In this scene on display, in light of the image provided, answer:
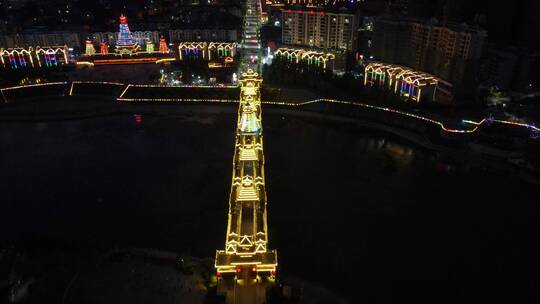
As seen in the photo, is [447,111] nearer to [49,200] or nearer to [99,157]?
[99,157]

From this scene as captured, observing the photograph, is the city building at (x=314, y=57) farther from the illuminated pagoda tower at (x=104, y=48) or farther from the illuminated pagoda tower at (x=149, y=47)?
the illuminated pagoda tower at (x=104, y=48)

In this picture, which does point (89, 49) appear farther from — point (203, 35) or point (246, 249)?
point (246, 249)

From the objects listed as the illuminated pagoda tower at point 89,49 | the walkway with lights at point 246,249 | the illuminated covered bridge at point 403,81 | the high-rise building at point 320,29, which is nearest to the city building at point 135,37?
the illuminated pagoda tower at point 89,49

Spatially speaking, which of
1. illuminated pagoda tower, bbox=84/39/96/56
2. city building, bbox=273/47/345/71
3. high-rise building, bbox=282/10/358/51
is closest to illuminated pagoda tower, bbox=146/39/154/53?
illuminated pagoda tower, bbox=84/39/96/56

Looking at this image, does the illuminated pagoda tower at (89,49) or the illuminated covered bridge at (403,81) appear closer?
the illuminated covered bridge at (403,81)

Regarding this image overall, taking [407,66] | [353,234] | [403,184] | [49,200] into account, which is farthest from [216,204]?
[407,66]

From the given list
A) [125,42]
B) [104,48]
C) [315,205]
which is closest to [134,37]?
[125,42]

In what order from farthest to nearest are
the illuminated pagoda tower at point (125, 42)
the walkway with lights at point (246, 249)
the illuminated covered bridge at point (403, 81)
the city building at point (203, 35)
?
1. the city building at point (203, 35)
2. the illuminated pagoda tower at point (125, 42)
3. the illuminated covered bridge at point (403, 81)
4. the walkway with lights at point (246, 249)
